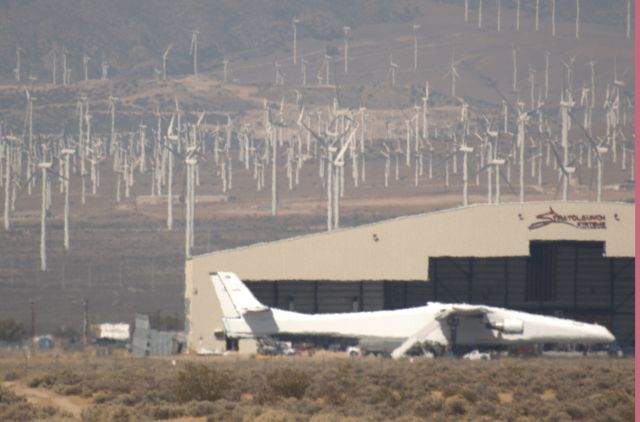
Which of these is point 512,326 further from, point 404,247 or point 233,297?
point 233,297

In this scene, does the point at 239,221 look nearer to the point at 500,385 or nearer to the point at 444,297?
the point at 444,297

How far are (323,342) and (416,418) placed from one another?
45199 mm

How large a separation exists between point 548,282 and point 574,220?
31.1 feet

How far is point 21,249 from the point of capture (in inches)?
7165

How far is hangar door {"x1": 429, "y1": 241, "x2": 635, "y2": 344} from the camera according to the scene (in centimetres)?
10550

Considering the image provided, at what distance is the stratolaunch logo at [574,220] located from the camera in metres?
96.9

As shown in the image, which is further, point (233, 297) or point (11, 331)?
point (11, 331)

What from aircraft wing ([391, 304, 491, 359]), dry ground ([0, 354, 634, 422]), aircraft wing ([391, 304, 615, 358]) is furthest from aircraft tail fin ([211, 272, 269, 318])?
dry ground ([0, 354, 634, 422])

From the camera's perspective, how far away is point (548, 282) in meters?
106

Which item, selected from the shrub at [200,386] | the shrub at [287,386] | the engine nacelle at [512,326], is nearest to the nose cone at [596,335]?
the engine nacelle at [512,326]

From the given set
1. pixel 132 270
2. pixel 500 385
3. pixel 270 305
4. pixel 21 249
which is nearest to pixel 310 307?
pixel 270 305

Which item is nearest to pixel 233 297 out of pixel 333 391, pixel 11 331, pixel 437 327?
pixel 437 327

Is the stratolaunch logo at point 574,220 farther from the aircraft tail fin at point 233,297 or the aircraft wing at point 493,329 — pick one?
the aircraft tail fin at point 233,297

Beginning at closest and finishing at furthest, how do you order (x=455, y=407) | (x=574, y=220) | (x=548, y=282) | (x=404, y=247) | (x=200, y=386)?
(x=455, y=407) → (x=200, y=386) → (x=404, y=247) → (x=574, y=220) → (x=548, y=282)
